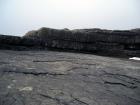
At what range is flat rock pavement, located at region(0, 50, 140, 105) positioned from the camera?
1601 mm

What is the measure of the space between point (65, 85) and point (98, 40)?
2834 millimetres

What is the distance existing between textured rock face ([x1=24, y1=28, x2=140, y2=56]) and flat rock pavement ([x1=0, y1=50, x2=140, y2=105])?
181cm

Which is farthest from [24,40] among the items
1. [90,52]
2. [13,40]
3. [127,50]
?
[127,50]

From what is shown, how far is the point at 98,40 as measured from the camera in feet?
15.1

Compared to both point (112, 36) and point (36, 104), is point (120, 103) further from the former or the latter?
point (112, 36)

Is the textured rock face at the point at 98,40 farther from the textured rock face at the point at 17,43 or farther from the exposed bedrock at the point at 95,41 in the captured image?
the textured rock face at the point at 17,43

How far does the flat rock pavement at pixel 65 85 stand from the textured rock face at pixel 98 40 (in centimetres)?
181

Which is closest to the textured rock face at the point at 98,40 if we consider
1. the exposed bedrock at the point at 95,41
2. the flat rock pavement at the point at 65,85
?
the exposed bedrock at the point at 95,41

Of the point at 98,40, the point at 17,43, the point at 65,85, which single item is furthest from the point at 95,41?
the point at 65,85

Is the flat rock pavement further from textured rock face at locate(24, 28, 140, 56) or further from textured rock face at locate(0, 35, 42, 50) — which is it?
textured rock face at locate(24, 28, 140, 56)

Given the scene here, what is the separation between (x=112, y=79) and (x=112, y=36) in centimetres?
244

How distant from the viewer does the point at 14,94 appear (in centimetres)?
160

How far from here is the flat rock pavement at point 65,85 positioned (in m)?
1.60

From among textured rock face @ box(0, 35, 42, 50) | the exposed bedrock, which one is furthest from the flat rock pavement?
the exposed bedrock
